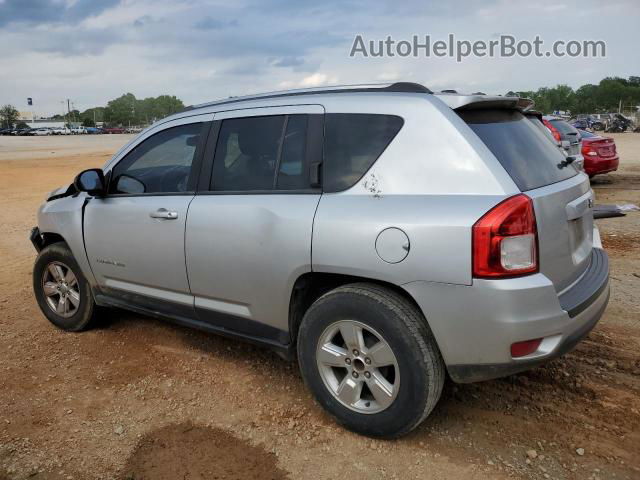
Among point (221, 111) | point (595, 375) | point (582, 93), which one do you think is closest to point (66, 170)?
point (221, 111)

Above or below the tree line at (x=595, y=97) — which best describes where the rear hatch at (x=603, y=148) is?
below

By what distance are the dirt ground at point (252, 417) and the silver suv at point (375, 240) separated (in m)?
0.30

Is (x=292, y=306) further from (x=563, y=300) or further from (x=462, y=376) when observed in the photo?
(x=563, y=300)

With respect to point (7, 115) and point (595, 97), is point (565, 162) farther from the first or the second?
point (7, 115)

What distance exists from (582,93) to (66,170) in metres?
95.4

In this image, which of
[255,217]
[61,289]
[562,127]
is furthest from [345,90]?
[562,127]

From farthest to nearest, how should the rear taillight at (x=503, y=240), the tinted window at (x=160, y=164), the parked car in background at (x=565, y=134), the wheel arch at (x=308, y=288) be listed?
the parked car in background at (x=565, y=134) → the tinted window at (x=160, y=164) → the wheel arch at (x=308, y=288) → the rear taillight at (x=503, y=240)

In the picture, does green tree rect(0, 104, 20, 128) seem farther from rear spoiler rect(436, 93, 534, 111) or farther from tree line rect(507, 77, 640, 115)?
rear spoiler rect(436, 93, 534, 111)

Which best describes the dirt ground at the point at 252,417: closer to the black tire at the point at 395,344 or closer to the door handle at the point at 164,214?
the black tire at the point at 395,344

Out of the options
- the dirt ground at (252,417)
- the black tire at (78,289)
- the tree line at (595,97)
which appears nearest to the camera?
the dirt ground at (252,417)

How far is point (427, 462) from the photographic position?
285 centimetres

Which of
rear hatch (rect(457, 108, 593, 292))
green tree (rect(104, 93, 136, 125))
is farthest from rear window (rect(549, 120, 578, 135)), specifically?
green tree (rect(104, 93, 136, 125))

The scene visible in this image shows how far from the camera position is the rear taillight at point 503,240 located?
253 centimetres

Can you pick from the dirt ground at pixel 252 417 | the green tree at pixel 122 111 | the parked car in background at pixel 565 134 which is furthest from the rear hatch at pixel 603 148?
the green tree at pixel 122 111
